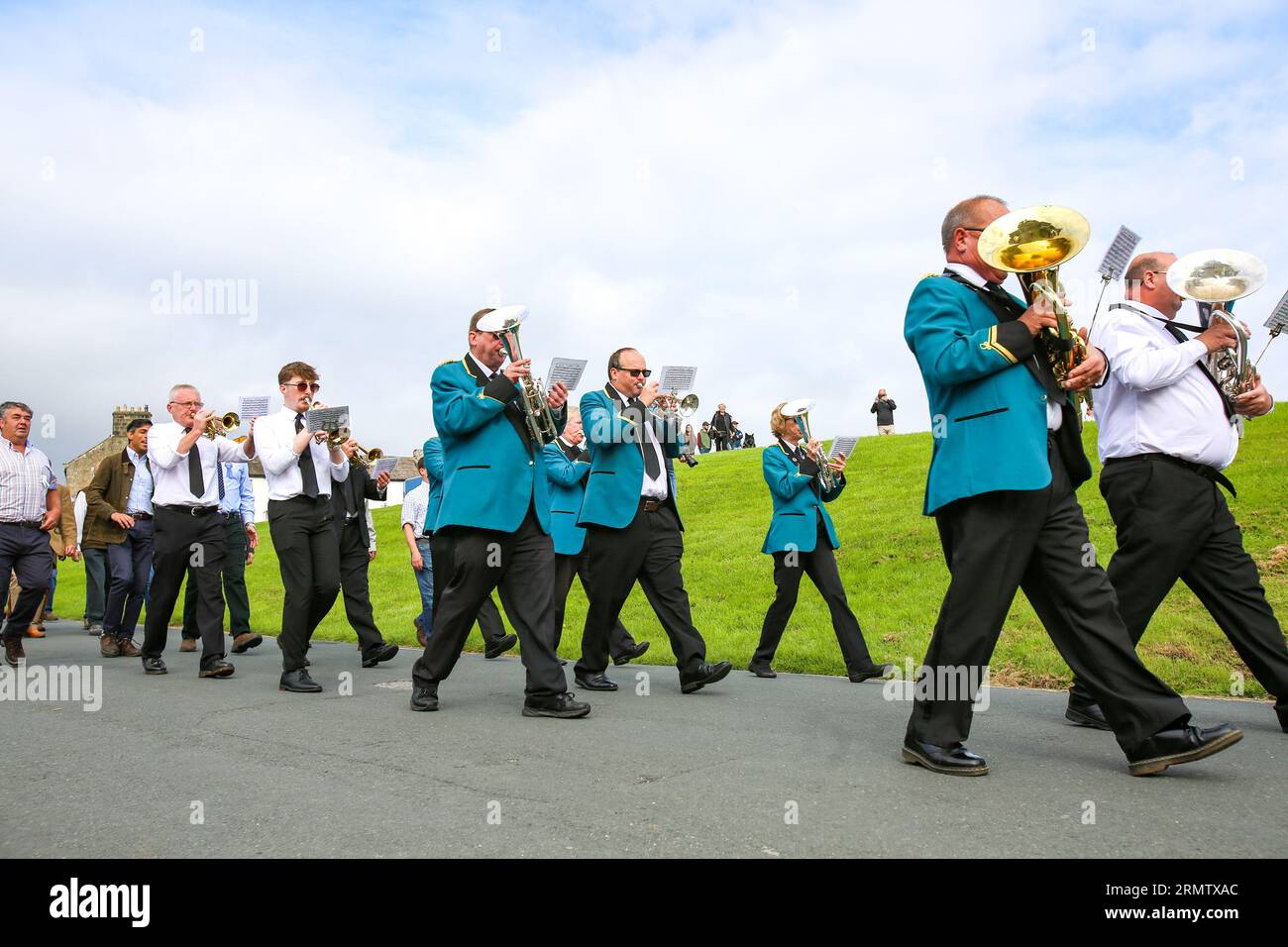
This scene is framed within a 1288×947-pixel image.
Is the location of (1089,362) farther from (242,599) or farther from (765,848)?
(242,599)

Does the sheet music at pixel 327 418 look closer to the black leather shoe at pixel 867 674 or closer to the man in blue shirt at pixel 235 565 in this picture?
the man in blue shirt at pixel 235 565

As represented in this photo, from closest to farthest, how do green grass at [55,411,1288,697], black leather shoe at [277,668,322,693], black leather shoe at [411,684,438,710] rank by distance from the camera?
black leather shoe at [411,684,438,710] < black leather shoe at [277,668,322,693] < green grass at [55,411,1288,697]

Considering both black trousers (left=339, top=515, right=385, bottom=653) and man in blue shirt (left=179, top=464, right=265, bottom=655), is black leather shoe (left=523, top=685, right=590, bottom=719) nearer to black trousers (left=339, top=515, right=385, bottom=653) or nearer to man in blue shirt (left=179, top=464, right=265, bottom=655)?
black trousers (left=339, top=515, right=385, bottom=653)

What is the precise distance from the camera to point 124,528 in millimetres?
11812

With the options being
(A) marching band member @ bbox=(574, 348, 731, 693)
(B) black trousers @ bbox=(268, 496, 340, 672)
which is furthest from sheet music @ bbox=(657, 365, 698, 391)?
(B) black trousers @ bbox=(268, 496, 340, 672)

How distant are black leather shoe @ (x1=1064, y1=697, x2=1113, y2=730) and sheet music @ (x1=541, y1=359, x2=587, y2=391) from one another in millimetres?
3545

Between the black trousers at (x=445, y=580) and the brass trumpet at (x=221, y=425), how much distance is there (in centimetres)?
208

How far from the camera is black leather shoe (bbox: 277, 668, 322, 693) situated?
7867 millimetres

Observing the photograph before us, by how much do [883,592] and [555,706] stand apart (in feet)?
20.6

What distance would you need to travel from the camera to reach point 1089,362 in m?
4.57

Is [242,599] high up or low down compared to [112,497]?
down

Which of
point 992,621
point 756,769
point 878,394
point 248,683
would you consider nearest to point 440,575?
point 248,683

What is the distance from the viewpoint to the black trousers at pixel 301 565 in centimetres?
812
